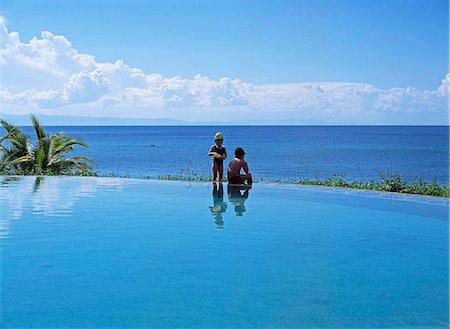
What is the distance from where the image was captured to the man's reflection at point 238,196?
34.8 ft

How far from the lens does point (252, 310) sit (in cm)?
506

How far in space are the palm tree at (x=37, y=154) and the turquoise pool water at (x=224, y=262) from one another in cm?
582

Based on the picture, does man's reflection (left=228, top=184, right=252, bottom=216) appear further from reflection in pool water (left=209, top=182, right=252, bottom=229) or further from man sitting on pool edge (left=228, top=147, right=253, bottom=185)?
man sitting on pool edge (left=228, top=147, right=253, bottom=185)

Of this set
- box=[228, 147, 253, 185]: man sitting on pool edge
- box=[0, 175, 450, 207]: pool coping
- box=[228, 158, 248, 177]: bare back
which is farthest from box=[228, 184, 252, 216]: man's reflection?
box=[0, 175, 450, 207]: pool coping

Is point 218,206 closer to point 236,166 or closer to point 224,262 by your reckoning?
point 236,166

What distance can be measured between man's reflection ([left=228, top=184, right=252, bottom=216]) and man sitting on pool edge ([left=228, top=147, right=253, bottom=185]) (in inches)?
6.5

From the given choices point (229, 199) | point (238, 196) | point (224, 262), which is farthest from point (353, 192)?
point (224, 262)

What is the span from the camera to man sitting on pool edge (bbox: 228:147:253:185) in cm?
1305

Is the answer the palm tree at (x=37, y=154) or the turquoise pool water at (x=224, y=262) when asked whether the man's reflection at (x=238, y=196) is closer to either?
the turquoise pool water at (x=224, y=262)

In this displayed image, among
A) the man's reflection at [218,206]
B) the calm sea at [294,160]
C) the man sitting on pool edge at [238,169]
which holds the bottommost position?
the calm sea at [294,160]

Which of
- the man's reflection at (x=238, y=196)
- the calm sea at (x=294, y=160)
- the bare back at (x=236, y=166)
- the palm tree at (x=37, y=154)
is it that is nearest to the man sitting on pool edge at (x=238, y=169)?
the bare back at (x=236, y=166)

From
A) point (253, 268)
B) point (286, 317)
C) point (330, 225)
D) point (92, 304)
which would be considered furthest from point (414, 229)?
point (92, 304)

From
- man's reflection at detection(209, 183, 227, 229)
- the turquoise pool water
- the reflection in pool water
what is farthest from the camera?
the reflection in pool water

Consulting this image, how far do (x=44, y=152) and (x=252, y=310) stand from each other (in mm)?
14225
